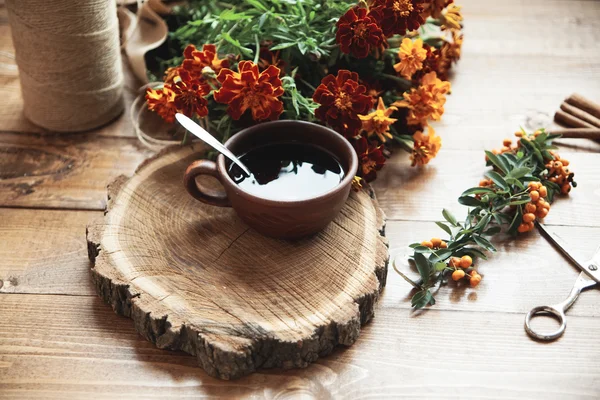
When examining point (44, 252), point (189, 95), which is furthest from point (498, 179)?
point (44, 252)

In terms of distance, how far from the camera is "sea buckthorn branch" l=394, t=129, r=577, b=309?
3.31 feet

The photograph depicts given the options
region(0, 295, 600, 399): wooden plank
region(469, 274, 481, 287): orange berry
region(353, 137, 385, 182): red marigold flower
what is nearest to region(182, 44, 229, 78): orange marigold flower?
region(353, 137, 385, 182): red marigold flower

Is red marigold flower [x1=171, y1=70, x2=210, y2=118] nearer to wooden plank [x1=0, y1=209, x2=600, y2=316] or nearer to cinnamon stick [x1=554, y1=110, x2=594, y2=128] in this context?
wooden plank [x1=0, y1=209, x2=600, y2=316]

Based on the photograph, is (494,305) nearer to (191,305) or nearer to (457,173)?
(457,173)

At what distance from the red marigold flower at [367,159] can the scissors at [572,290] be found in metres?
0.27

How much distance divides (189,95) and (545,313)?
63cm

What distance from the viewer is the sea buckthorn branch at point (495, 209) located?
1008 mm

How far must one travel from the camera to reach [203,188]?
3.35 ft

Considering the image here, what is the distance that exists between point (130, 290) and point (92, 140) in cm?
46

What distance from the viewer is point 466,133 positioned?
4.29 feet

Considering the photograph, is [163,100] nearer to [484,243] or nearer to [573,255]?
[484,243]

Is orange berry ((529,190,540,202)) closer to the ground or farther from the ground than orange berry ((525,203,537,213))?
farther from the ground

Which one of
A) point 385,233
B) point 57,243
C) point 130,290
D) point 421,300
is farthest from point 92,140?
point 421,300

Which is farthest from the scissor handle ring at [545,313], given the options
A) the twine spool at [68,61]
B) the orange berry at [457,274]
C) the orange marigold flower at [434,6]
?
the twine spool at [68,61]
